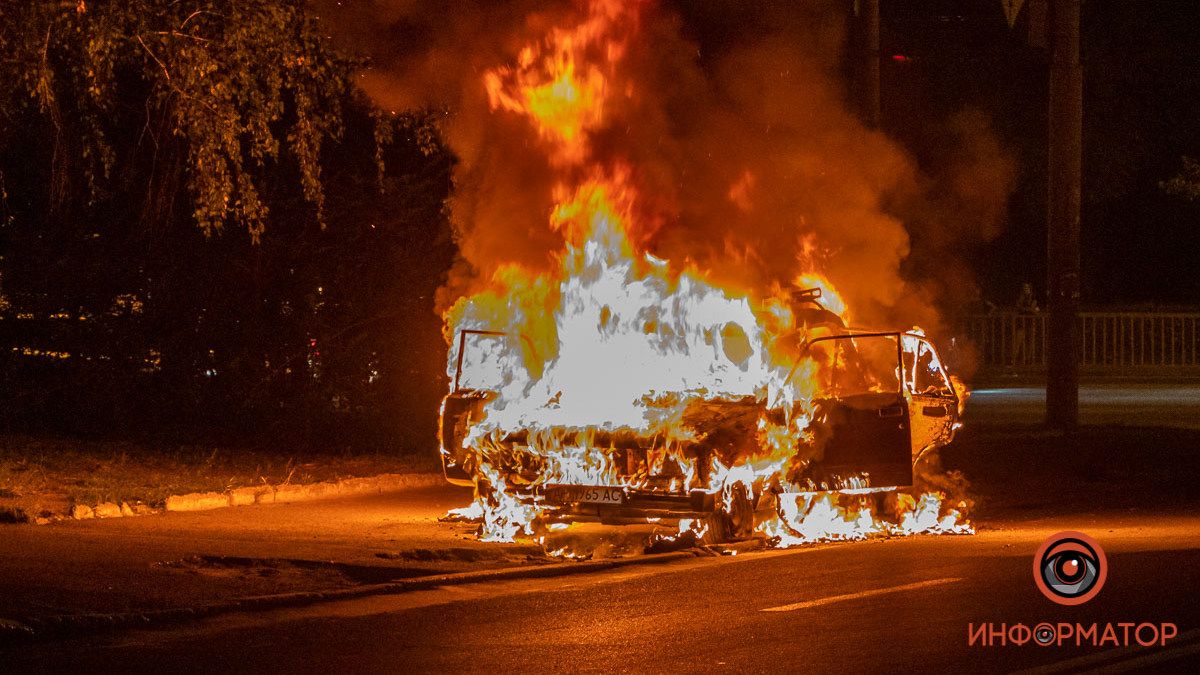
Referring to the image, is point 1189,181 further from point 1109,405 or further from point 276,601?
point 276,601

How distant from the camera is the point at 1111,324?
134ft

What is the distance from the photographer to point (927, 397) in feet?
42.7

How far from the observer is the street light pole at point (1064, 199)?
20.2 metres

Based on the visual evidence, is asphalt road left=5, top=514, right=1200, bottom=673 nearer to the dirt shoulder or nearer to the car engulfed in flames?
the car engulfed in flames

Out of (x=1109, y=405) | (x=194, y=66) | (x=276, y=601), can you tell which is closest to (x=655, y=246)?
(x=194, y=66)

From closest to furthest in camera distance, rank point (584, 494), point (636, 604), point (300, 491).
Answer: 1. point (636, 604)
2. point (584, 494)
3. point (300, 491)

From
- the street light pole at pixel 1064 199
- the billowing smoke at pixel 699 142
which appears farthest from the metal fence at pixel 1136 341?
the billowing smoke at pixel 699 142

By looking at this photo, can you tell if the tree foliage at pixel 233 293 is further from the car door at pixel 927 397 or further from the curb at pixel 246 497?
the car door at pixel 927 397

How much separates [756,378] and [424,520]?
11.7ft

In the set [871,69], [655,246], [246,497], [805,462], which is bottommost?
[246,497]

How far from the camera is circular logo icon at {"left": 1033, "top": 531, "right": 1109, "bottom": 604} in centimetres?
935

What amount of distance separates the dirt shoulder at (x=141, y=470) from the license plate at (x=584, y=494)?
433cm

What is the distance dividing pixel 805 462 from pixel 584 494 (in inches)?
74.0

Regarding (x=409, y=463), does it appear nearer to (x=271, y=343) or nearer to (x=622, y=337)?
(x=271, y=343)
